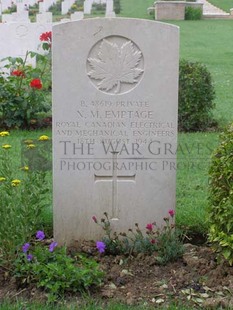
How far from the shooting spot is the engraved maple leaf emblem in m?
4.77

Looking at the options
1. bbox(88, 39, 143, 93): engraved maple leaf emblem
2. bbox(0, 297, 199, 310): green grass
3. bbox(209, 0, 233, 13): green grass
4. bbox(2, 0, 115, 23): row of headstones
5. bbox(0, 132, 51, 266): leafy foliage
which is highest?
bbox(209, 0, 233, 13): green grass

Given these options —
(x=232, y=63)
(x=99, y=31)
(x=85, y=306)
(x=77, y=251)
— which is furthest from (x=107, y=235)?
(x=232, y=63)

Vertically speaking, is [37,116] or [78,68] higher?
[78,68]

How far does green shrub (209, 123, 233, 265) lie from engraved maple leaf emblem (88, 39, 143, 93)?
2.44ft

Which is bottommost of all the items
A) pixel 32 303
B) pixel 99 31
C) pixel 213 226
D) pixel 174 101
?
pixel 32 303

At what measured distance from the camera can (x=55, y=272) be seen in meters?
4.24

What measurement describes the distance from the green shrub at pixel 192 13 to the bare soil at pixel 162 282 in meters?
24.9

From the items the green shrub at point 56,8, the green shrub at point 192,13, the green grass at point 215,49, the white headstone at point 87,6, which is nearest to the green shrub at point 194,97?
the green grass at point 215,49

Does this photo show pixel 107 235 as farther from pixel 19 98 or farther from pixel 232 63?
pixel 232 63

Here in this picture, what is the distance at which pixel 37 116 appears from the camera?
898cm

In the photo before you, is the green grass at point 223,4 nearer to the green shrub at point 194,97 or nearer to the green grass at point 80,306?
the green shrub at point 194,97

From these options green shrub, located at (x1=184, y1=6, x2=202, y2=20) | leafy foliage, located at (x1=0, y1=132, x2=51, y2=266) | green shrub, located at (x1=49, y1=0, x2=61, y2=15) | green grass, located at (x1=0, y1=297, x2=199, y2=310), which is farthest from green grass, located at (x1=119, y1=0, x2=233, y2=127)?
green grass, located at (x1=0, y1=297, x2=199, y2=310)

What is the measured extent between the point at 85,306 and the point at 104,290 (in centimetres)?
29

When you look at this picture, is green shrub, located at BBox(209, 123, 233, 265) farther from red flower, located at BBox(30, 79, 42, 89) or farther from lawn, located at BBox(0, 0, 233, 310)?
red flower, located at BBox(30, 79, 42, 89)
